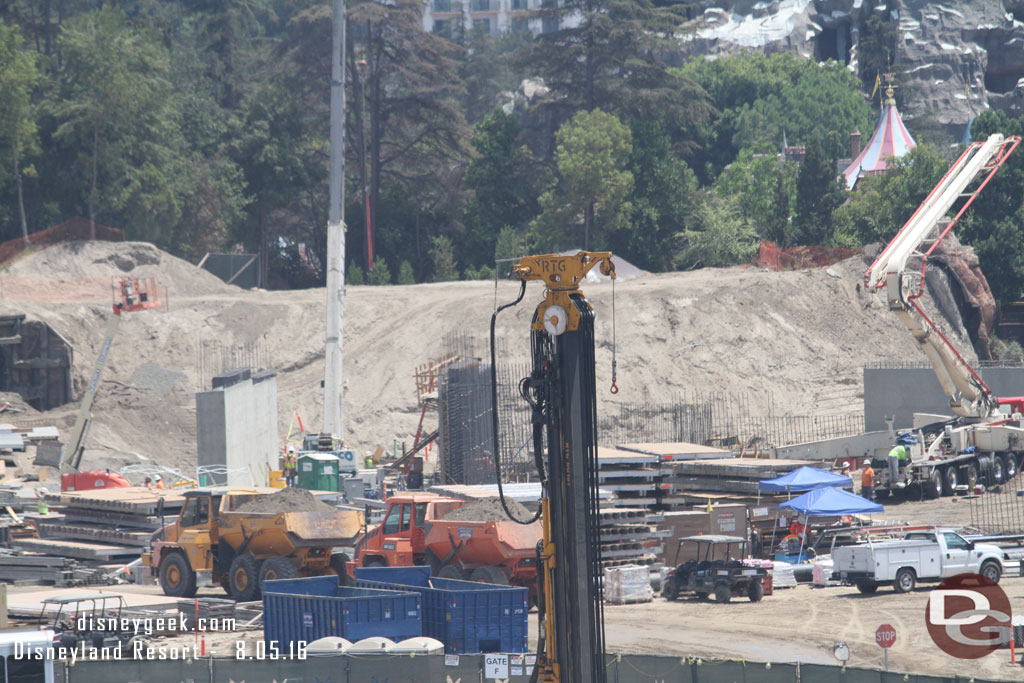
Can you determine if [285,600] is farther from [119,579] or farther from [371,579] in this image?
[119,579]

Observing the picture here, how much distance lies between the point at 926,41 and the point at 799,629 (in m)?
105

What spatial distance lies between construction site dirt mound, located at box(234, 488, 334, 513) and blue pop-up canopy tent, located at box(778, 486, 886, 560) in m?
9.97

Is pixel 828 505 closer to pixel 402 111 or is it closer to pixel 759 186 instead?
pixel 402 111

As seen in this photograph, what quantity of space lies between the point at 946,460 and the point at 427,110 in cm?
4059

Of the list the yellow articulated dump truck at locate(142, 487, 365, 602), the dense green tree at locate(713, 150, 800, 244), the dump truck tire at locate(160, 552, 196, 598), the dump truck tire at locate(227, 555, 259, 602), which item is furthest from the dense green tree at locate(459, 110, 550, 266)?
the dump truck tire at locate(227, 555, 259, 602)

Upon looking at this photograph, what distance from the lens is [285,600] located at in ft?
62.7

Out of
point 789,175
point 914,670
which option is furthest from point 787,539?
point 789,175

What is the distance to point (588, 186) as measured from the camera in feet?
222

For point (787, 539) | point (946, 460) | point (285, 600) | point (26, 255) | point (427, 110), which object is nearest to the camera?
point (285, 600)

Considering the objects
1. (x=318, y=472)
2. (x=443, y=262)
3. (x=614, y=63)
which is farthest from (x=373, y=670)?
(x=614, y=63)

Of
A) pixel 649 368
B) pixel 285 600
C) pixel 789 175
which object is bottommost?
pixel 285 600

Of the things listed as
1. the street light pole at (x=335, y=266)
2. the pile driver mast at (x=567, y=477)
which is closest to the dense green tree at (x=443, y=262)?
the street light pole at (x=335, y=266)

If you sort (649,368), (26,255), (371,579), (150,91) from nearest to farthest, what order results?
(371,579) < (649,368) < (26,255) < (150,91)

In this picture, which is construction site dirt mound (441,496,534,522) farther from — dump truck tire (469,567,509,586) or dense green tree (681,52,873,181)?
dense green tree (681,52,873,181)
